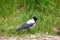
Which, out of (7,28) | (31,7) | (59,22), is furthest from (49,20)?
(7,28)

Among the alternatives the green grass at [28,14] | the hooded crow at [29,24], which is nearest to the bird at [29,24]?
the hooded crow at [29,24]

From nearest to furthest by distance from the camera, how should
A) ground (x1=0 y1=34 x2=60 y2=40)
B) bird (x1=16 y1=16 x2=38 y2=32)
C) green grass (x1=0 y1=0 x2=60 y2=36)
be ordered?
ground (x1=0 y1=34 x2=60 y2=40) < bird (x1=16 y1=16 x2=38 y2=32) < green grass (x1=0 y1=0 x2=60 y2=36)

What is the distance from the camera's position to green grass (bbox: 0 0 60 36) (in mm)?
8031

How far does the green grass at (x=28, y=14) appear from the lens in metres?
8.03

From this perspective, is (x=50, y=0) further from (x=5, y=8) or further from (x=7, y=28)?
(x=7, y=28)

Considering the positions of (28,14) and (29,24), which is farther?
(28,14)

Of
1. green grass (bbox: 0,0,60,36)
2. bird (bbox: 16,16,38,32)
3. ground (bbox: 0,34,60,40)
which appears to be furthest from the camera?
green grass (bbox: 0,0,60,36)

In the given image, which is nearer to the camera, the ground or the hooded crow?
the ground

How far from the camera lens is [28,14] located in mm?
8891

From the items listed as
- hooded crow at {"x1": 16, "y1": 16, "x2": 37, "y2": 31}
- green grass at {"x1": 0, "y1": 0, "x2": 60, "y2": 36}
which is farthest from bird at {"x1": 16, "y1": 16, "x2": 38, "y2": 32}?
green grass at {"x1": 0, "y1": 0, "x2": 60, "y2": 36}

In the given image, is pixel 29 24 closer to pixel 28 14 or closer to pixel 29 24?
pixel 29 24

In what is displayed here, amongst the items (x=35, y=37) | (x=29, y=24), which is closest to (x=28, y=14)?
(x=29, y=24)

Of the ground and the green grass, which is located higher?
the green grass

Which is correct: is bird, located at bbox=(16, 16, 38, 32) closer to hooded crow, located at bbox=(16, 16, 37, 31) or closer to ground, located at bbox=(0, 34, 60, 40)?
hooded crow, located at bbox=(16, 16, 37, 31)
